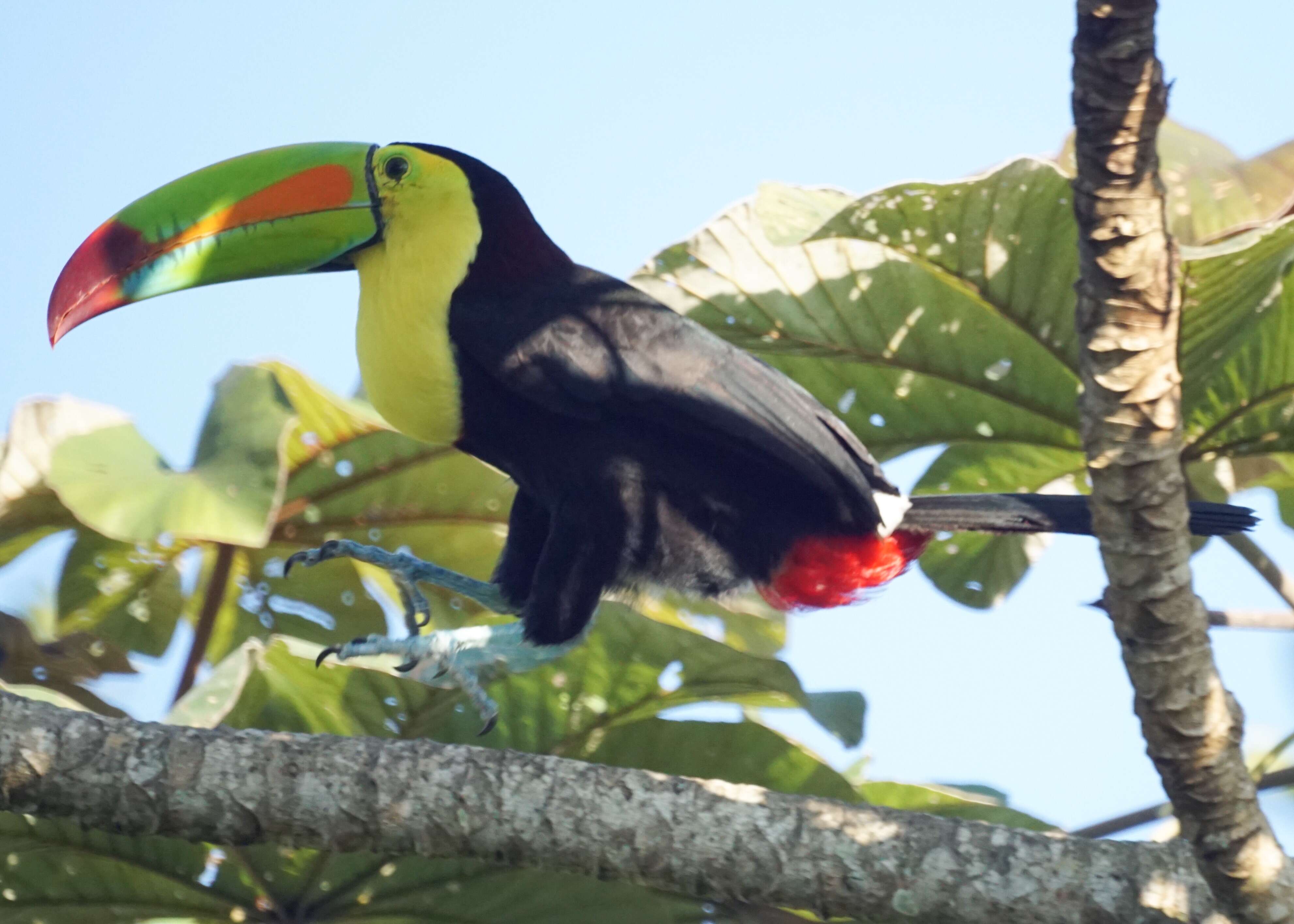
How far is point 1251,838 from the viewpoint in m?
1.72

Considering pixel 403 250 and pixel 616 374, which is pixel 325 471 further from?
pixel 616 374

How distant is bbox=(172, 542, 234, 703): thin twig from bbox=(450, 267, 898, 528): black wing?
0.81 metres

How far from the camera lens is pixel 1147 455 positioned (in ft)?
5.18

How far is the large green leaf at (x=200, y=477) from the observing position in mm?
2400

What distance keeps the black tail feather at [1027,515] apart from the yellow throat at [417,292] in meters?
0.81

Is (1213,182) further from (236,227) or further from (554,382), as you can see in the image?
(236,227)

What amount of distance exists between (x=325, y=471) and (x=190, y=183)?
2.26 feet

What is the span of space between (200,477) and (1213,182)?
220 centimetres

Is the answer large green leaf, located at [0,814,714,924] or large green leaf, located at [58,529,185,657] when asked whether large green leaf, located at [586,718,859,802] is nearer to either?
large green leaf, located at [0,814,714,924]

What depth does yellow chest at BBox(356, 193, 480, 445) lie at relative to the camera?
2.21 m

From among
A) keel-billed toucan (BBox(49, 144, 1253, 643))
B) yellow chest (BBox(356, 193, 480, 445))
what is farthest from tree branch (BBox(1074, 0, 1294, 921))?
yellow chest (BBox(356, 193, 480, 445))

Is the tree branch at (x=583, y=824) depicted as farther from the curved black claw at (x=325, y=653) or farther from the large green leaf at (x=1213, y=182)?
the large green leaf at (x=1213, y=182)

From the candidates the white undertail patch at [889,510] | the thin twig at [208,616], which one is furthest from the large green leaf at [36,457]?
the white undertail patch at [889,510]

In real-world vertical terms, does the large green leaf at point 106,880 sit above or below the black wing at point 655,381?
below
